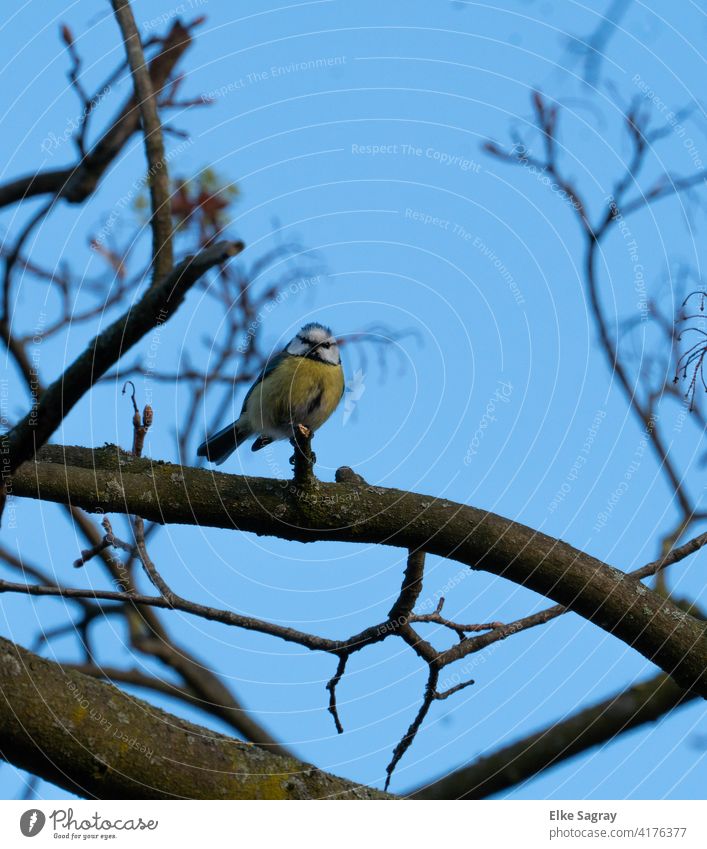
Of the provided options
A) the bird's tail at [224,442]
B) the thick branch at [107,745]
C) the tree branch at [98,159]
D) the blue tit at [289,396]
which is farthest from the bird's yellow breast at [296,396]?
the thick branch at [107,745]

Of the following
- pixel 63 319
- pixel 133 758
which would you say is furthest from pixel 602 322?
pixel 133 758

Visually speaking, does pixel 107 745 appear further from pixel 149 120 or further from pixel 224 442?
pixel 224 442

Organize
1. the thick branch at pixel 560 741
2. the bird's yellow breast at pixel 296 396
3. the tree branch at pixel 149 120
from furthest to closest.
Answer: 1. the bird's yellow breast at pixel 296 396
2. the thick branch at pixel 560 741
3. the tree branch at pixel 149 120

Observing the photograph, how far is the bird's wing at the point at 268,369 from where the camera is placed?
20.9ft

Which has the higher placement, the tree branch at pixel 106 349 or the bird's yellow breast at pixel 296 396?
the bird's yellow breast at pixel 296 396

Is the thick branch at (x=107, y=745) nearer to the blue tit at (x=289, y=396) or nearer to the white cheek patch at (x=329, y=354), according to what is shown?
the blue tit at (x=289, y=396)

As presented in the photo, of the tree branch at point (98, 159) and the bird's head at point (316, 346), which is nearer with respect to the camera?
the tree branch at point (98, 159)

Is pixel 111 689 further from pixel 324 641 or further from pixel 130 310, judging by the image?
pixel 130 310

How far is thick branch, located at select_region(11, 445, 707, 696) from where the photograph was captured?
12.3 ft

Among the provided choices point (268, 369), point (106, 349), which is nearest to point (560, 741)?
point (268, 369)

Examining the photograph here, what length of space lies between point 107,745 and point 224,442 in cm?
354

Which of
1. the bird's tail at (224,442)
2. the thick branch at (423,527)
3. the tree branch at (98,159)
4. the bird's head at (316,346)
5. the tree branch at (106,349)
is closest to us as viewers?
the tree branch at (106,349)

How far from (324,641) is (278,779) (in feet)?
1.63

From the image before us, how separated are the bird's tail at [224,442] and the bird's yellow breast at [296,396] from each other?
9.2 inches
